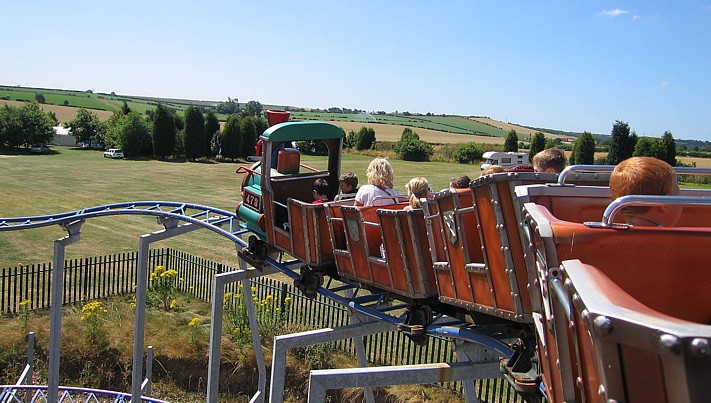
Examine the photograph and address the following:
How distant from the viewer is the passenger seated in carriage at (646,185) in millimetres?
2336

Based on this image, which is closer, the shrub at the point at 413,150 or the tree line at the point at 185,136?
the tree line at the point at 185,136

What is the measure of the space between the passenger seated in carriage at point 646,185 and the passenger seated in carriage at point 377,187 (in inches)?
137

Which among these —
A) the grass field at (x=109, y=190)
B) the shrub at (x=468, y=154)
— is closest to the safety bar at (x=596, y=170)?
the grass field at (x=109, y=190)

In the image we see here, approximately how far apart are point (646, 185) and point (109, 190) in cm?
3988

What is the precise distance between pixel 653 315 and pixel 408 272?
3.75 meters

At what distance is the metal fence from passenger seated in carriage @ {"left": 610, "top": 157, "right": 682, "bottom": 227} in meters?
7.93

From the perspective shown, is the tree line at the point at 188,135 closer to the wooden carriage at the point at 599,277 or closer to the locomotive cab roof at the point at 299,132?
the locomotive cab roof at the point at 299,132

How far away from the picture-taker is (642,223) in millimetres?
2402

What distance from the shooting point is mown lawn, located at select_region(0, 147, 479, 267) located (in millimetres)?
22109

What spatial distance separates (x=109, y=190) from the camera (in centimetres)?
3881

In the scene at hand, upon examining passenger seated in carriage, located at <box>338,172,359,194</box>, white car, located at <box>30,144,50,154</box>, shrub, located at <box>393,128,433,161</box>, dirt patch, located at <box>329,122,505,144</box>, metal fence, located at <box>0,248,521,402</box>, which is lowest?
white car, located at <box>30,144,50,154</box>

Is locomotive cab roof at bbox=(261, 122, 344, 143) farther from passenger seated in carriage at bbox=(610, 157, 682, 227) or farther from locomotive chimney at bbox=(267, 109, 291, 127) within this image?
passenger seated in carriage at bbox=(610, 157, 682, 227)

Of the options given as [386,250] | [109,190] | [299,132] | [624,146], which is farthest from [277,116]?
[624,146]

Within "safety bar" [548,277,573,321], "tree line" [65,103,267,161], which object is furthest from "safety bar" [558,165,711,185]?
"tree line" [65,103,267,161]
